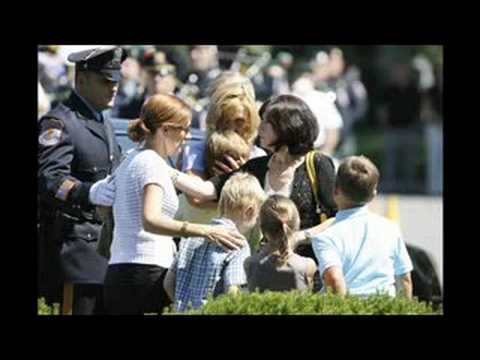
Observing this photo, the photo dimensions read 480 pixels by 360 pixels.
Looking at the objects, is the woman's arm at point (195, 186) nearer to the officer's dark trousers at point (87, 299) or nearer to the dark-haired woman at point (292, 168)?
the dark-haired woman at point (292, 168)

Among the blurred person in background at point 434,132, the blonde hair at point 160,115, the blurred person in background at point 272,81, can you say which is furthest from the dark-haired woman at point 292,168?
the blurred person in background at point 434,132

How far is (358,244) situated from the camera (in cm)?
886

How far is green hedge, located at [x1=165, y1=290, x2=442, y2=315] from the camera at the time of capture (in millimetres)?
8281

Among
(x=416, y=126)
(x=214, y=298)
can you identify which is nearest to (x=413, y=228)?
(x=416, y=126)

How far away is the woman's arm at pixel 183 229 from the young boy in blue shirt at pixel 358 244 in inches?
17.5

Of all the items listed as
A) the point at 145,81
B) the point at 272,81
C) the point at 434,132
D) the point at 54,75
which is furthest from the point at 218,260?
the point at 434,132

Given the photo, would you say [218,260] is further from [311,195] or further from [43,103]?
[43,103]

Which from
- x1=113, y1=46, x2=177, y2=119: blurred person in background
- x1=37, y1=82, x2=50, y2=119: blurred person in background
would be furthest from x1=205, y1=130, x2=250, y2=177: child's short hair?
x1=37, y1=82, x2=50, y2=119: blurred person in background

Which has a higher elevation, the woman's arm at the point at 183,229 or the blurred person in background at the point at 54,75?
the blurred person in background at the point at 54,75

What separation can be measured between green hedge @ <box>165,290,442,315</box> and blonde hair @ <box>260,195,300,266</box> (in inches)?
12.5

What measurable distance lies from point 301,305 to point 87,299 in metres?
1.46

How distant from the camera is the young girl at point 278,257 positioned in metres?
8.66
